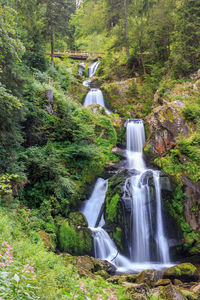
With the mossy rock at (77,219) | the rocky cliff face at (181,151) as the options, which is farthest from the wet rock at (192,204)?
the mossy rock at (77,219)

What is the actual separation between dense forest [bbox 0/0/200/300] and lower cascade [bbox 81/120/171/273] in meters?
0.32

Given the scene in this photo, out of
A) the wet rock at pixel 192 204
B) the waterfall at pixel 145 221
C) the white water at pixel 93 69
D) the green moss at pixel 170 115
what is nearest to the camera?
the waterfall at pixel 145 221

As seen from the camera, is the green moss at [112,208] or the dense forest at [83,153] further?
the green moss at [112,208]

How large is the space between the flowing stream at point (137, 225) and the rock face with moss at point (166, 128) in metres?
3.23

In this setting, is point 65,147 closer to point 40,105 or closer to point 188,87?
point 40,105

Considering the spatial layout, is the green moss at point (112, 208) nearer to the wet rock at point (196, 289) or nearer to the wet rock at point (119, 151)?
the wet rock at point (196, 289)

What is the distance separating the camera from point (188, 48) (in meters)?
16.5

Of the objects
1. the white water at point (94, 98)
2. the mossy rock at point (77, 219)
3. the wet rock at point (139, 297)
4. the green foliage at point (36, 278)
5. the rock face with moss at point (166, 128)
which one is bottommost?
the wet rock at point (139, 297)

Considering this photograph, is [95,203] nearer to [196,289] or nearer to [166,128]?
[196,289]

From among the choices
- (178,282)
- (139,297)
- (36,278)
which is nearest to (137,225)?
(178,282)

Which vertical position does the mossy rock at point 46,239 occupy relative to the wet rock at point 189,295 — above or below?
above

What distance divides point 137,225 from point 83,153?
4693mm

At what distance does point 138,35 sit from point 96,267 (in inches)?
846

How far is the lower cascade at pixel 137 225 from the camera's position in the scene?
882cm
